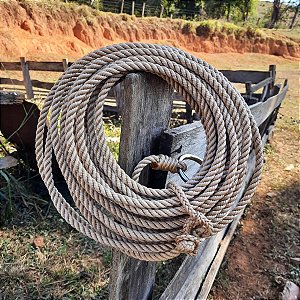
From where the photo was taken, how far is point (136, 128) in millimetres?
1006

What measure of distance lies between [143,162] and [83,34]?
20597mm

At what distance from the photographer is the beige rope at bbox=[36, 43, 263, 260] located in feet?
3.08

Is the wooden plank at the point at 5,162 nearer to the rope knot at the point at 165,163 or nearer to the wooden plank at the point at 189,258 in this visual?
the wooden plank at the point at 189,258

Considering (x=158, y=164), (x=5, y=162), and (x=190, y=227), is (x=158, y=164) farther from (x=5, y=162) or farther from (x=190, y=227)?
(x=5, y=162)

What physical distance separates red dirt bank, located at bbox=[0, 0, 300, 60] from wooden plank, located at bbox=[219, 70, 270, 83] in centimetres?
1215

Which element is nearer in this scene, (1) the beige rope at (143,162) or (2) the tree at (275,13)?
(1) the beige rope at (143,162)

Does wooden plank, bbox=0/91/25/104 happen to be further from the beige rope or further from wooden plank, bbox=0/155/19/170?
the beige rope

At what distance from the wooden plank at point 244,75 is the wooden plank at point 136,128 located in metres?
5.00

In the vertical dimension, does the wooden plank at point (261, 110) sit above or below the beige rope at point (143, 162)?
below

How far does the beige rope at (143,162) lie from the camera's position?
37.0 inches

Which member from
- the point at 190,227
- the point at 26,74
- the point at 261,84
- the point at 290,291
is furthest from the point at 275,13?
the point at 190,227

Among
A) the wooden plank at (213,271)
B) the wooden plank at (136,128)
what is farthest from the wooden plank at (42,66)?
the wooden plank at (136,128)

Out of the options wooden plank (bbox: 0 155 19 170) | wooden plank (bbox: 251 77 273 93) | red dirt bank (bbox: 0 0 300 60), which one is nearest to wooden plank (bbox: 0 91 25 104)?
wooden plank (bbox: 0 155 19 170)

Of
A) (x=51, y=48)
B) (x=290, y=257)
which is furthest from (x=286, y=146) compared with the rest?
(x=51, y=48)
